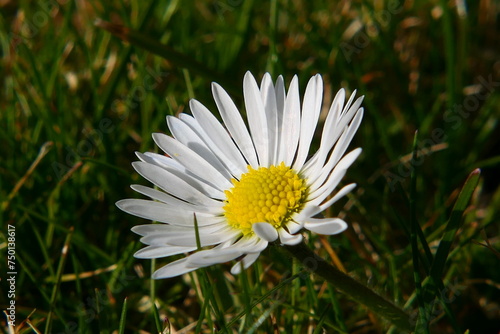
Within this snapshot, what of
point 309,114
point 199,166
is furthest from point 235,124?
point 309,114

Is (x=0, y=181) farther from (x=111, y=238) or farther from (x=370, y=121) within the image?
(x=370, y=121)

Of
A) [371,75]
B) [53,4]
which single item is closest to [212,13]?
[53,4]

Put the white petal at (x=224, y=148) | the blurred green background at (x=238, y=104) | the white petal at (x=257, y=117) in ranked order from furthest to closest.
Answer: the blurred green background at (x=238, y=104)
the white petal at (x=224, y=148)
the white petal at (x=257, y=117)

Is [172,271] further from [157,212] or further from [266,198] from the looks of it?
[266,198]

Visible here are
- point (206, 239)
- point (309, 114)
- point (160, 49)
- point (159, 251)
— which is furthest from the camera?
point (160, 49)

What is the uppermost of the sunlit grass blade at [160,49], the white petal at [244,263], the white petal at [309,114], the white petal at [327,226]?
the sunlit grass blade at [160,49]

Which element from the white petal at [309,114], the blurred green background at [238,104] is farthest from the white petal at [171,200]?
the white petal at [309,114]

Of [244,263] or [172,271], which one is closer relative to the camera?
[244,263]

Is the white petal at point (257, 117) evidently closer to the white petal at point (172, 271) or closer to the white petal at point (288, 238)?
the white petal at point (288, 238)
